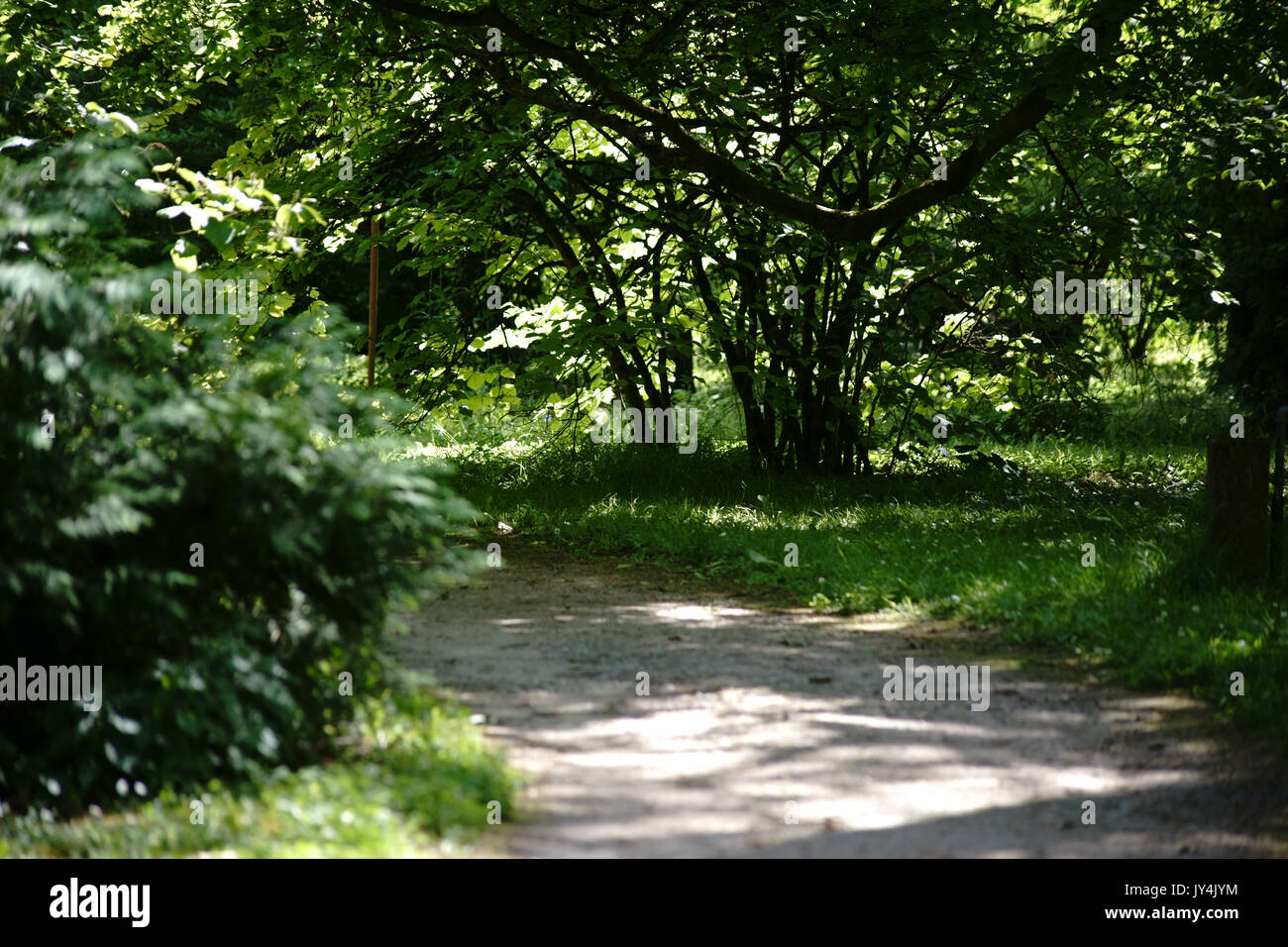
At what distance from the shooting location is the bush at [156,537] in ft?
13.1

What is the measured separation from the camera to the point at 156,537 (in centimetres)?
435

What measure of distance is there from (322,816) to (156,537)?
4.46 ft

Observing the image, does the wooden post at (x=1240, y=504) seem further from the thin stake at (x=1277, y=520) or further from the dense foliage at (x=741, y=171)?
the dense foliage at (x=741, y=171)

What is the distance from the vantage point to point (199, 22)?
10.7 m

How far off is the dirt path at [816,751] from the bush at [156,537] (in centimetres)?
89

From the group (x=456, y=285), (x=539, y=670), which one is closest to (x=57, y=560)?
(x=539, y=670)

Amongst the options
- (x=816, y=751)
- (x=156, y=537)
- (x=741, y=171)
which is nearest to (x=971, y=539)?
(x=741, y=171)

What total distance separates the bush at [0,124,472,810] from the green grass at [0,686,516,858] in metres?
0.16

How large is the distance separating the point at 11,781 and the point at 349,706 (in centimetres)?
116

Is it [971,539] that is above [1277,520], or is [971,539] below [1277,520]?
below

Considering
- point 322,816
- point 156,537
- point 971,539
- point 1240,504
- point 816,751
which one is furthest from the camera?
point 971,539

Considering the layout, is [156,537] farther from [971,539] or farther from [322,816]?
[971,539]

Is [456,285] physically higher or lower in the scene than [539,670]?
higher
